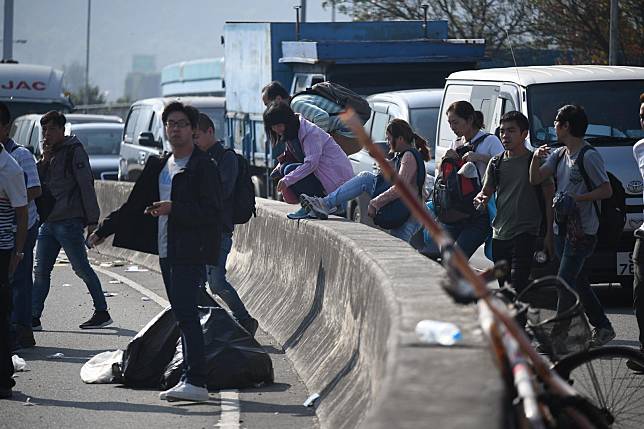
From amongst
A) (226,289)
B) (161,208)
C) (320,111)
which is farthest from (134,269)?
(161,208)

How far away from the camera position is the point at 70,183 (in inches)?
512

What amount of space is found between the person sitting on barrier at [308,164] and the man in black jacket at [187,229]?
2806 mm

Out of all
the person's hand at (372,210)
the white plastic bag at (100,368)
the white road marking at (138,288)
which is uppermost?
the person's hand at (372,210)

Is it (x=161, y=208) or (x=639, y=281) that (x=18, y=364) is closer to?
(x=161, y=208)

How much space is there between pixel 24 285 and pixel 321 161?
2.69 metres

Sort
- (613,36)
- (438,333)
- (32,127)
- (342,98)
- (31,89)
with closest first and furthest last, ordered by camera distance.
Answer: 1. (438,333)
2. (342,98)
3. (613,36)
4. (32,127)
5. (31,89)

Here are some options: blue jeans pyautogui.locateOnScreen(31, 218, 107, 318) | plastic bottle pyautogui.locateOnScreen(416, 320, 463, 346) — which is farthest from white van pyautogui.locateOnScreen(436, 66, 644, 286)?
plastic bottle pyautogui.locateOnScreen(416, 320, 463, 346)

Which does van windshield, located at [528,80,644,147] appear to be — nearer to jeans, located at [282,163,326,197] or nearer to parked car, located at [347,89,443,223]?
jeans, located at [282,163,326,197]

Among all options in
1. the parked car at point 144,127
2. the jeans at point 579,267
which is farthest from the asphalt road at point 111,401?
the parked car at point 144,127

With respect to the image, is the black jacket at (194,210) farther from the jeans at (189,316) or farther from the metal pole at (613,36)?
the metal pole at (613,36)

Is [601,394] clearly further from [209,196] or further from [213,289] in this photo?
[213,289]

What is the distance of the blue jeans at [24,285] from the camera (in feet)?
39.0

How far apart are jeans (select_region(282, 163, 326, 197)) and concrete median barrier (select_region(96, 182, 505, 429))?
1.01ft

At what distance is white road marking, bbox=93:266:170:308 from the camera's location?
14856 mm
